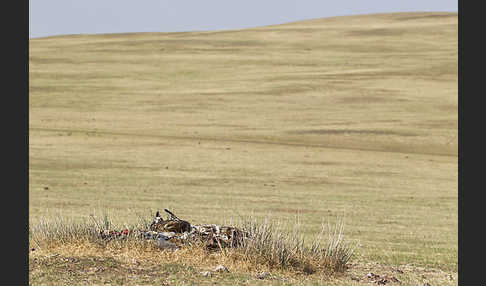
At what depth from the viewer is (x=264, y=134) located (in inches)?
2044

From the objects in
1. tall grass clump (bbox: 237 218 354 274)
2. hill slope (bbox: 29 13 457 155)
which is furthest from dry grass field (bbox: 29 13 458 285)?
tall grass clump (bbox: 237 218 354 274)

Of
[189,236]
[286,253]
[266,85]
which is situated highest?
[266,85]

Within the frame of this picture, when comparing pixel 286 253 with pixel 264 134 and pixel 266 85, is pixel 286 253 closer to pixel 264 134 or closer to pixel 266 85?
pixel 264 134

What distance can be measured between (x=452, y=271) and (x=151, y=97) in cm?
5355

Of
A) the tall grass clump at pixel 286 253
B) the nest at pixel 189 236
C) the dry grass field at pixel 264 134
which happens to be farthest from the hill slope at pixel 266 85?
the tall grass clump at pixel 286 253

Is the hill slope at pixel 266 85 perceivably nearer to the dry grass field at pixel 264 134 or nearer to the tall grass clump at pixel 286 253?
the dry grass field at pixel 264 134

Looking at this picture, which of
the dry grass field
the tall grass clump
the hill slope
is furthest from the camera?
the hill slope

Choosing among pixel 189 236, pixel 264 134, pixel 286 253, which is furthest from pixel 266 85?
pixel 286 253

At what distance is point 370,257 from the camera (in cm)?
1638

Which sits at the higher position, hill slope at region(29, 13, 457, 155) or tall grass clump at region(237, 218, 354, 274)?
hill slope at region(29, 13, 457, 155)

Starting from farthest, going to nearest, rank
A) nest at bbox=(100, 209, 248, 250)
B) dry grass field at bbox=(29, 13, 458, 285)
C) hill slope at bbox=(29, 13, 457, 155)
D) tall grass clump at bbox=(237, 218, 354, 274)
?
hill slope at bbox=(29, 13, 457, 155), dry grass field at bbox=(29, 13, 458, 285), nest at bbox=(100, 209, 248, 250), tall grass clump at bbox=(237, 218, 354, 274)

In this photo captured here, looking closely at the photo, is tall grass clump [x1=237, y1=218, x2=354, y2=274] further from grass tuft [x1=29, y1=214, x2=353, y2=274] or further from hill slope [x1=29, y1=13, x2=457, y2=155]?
hill slope [x1=29, y1=13, x2=457, y2=155]

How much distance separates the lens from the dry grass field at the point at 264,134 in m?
26.2

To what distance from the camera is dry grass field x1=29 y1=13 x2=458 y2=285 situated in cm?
2620
